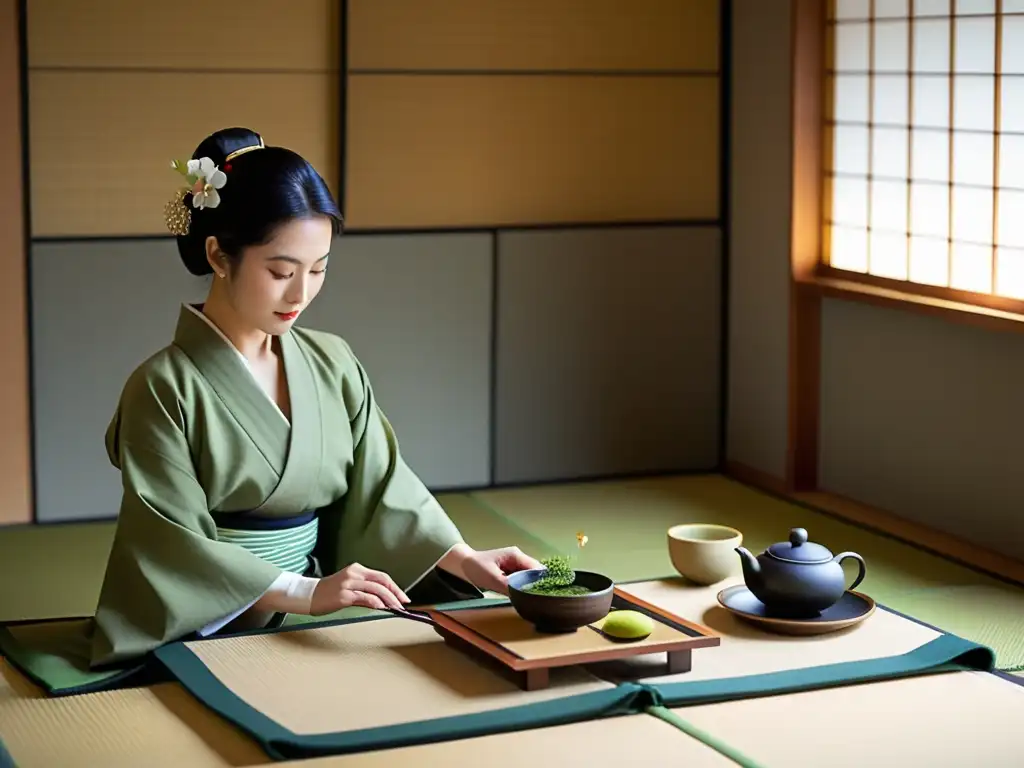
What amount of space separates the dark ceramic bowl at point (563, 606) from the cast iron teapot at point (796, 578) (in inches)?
12.4

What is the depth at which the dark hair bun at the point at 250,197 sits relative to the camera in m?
2.95

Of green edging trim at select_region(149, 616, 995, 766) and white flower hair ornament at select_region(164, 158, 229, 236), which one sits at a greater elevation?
white flower hair ornament at select_region(164, 158, 229, 236)

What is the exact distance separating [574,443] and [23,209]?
1980 mm

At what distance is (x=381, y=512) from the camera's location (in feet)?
10.6

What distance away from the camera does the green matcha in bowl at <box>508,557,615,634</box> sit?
2697mm

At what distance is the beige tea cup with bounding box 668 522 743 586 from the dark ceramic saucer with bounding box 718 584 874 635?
3.5 inches

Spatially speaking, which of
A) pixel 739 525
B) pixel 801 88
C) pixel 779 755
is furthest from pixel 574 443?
pixel 779 755

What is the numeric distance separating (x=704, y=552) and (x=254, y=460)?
0.90 metres

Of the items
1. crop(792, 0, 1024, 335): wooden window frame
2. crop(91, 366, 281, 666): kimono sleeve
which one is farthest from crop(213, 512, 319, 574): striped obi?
crop(792, 0, 1024, 335): wooden window frame

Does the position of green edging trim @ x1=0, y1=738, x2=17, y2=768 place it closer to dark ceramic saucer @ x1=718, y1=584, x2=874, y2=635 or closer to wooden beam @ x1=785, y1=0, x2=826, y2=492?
dark ceramic saucer @ x1=718, y1=584, x2=874, y2=635

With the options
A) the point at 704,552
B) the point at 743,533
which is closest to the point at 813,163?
the point at 743,533

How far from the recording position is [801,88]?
525 cm

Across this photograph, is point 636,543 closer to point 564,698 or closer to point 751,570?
point 751,570


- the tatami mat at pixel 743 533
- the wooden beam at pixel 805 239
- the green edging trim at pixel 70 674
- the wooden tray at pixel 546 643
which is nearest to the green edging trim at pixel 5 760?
the green edging trim at pixel 70 674
